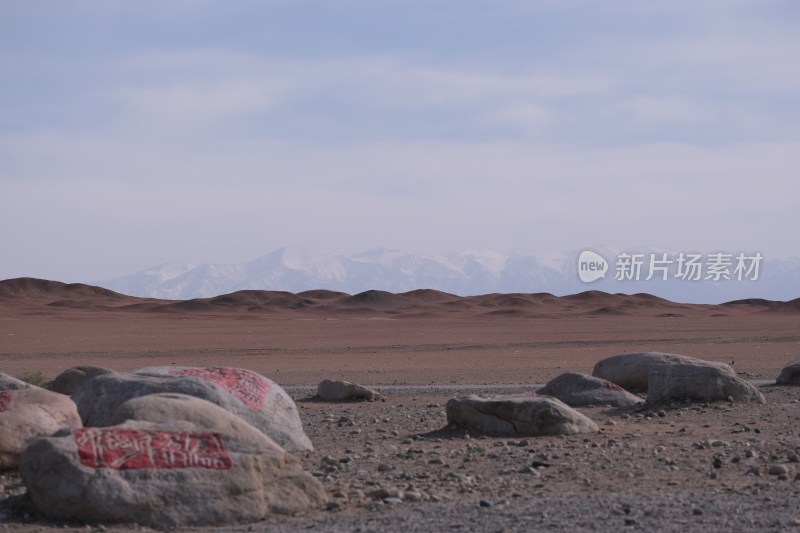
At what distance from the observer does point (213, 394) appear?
10.5 metres

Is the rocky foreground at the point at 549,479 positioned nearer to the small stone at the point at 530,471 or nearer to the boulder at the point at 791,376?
the small stone at the point at 530,471

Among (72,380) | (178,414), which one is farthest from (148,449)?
(72,380)

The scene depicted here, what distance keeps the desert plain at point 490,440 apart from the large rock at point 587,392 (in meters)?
0.37

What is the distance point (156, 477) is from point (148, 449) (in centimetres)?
26

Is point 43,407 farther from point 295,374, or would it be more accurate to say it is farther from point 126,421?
point 295,374

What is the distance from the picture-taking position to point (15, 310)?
68.6 meters

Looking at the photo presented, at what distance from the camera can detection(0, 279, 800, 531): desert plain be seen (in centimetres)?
804

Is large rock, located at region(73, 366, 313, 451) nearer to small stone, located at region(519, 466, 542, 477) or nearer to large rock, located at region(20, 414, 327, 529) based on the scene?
large rock, located at region(20, 414, 327, 529)

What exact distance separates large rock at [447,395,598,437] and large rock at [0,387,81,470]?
4.47 m

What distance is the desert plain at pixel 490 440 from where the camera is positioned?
8039mm

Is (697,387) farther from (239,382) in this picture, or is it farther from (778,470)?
(239,382)

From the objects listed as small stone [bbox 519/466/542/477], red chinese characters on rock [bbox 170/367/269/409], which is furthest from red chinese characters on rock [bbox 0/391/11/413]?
small stone [bbox 519/466/542/477]

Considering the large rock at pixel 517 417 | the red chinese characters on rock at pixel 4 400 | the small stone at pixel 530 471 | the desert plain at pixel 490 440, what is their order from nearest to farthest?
the desert plain at pixel 490 440
the small stone at pixel 530 471
the red chinese characters on rock at pixel 4 400
the large rock at pixel 517 417

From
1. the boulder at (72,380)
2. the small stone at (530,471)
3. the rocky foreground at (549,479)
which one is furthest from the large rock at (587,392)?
the boulder at (72,380)
